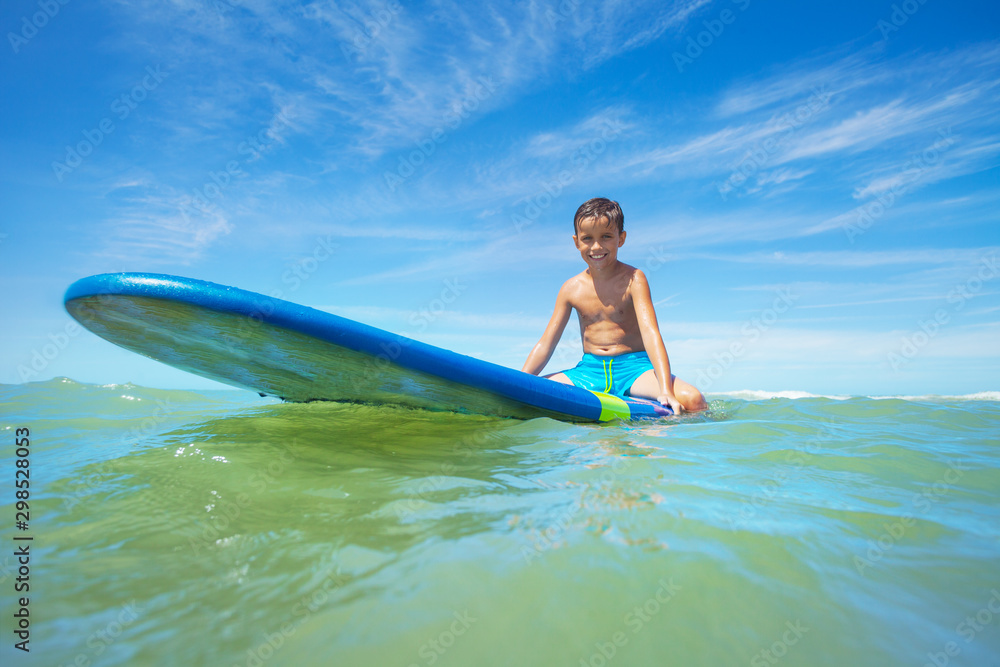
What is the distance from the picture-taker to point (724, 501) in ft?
4.87

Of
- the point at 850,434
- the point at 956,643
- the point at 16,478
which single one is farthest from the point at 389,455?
the point at 850,434

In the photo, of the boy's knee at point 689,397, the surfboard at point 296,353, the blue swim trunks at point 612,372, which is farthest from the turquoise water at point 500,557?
the blue swim trunks at point 612,372

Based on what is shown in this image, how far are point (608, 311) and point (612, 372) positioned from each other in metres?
0.48

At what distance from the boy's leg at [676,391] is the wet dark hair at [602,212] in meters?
1.14

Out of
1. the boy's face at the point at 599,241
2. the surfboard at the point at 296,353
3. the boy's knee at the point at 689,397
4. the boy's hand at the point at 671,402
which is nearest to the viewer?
the surfboard at the point at 296,353

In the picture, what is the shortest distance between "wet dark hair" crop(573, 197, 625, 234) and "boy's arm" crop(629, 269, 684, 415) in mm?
414

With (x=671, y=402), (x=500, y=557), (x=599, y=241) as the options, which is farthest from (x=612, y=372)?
(x=500, y=557)

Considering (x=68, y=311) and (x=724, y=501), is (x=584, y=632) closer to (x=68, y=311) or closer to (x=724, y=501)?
(x=724, y=501)

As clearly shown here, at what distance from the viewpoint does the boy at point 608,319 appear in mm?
3598
